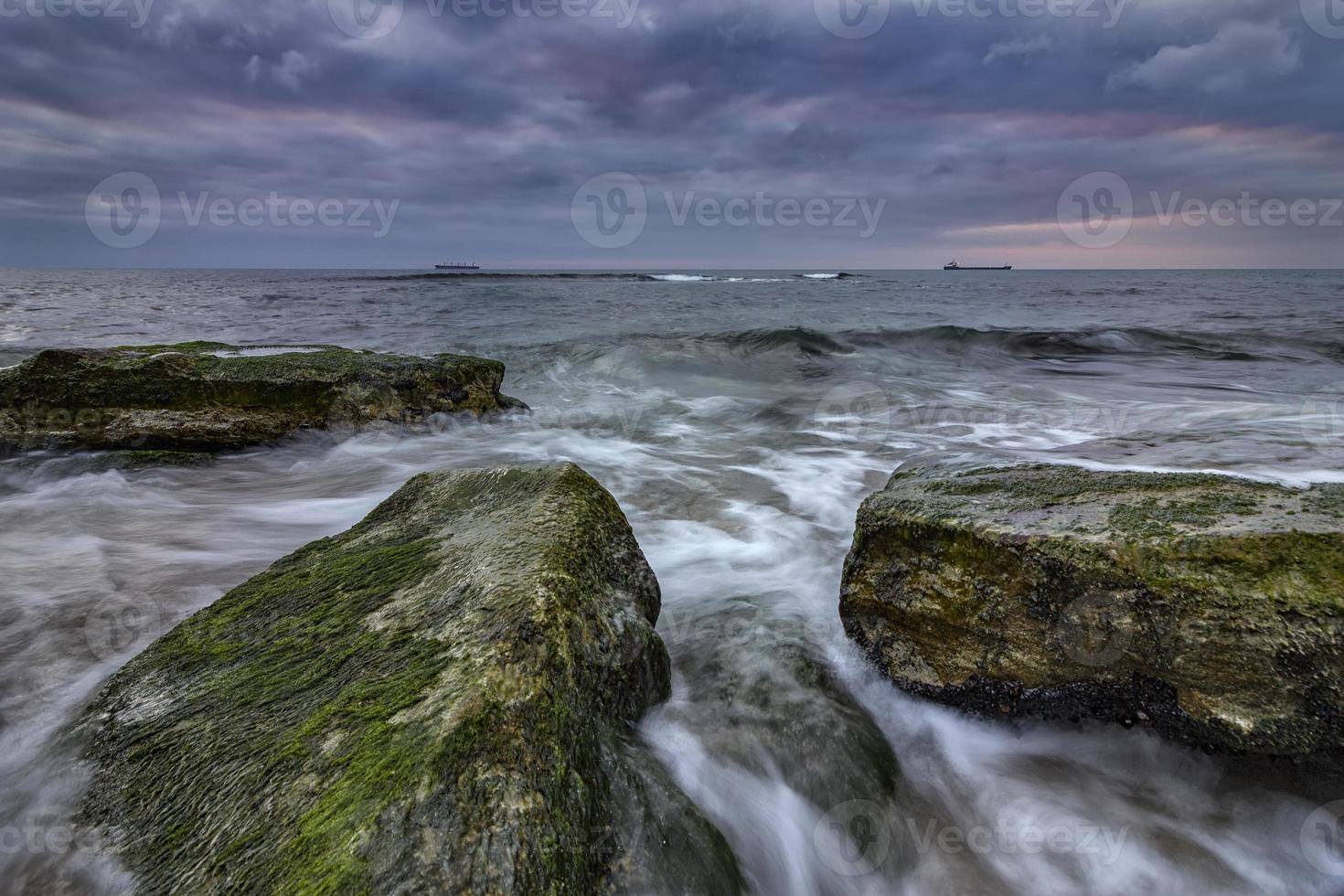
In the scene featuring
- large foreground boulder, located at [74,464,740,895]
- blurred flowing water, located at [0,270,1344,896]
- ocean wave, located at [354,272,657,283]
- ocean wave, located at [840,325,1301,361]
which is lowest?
blurred flowing water, located at [0,270,1344,896]

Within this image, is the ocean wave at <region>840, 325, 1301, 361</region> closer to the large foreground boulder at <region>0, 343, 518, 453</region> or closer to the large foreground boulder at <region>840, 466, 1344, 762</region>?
the large foreground boulder at <region>0, 343, 518, 453</region>

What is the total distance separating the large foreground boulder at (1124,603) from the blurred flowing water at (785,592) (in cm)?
21

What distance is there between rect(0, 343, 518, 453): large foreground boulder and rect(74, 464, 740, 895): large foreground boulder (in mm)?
4169

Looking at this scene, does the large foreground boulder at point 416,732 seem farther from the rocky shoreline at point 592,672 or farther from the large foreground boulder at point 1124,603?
the large foreground boulder at point 1124,603

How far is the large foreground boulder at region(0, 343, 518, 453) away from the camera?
5.87 m

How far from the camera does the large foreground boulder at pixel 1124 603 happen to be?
6.88 ft

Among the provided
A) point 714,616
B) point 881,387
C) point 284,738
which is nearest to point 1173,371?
point 881,387

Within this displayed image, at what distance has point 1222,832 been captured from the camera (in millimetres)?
2215

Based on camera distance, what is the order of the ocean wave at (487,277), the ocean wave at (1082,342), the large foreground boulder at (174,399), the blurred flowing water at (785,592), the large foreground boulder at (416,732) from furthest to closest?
the ocean wave at (487,277), the ocean wave at (1082,342), the large foreground boulder at (174,399), the blurred flowing water at (785,592), the large foreground boulder at (416,732)

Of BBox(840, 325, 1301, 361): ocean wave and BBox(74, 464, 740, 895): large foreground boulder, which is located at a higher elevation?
BBox(74, 464, 740, 895): large foreground boulder

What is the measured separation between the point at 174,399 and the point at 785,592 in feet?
18.7

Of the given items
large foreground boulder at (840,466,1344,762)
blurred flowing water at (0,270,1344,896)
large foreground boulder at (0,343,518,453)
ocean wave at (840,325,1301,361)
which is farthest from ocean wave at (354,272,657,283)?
large foreground boulder at (840,466,1344,762)

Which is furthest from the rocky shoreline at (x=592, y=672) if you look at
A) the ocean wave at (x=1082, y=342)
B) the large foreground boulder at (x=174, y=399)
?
the ocean wave at (x=1082, y=342)

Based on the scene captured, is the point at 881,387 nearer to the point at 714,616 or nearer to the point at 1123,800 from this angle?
the point at 714,616
